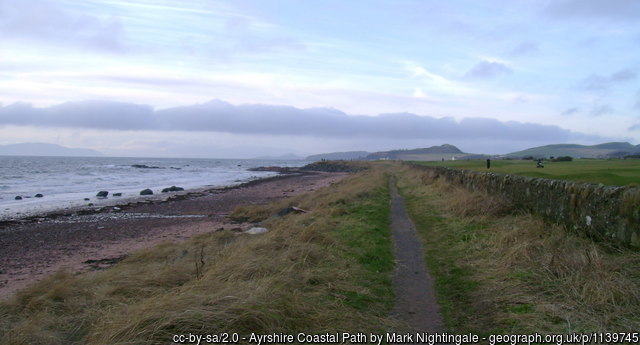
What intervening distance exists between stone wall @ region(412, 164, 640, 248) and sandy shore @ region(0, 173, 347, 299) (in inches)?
429

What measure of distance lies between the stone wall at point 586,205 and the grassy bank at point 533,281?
0.87 feet

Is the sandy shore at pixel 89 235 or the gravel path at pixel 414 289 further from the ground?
the gravel path at pixel 414 289

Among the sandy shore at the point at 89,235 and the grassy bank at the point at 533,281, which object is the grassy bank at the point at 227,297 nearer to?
the grassy bank at the point at 533,281

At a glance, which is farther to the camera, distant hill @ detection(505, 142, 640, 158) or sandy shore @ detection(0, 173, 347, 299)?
distant hill @ detection(505, 142, 640, 158)

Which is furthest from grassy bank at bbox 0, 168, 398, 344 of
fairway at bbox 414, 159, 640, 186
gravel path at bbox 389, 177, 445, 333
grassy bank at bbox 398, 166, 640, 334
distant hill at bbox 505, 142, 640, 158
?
distant hill at bbox 505, 142, 640, 158

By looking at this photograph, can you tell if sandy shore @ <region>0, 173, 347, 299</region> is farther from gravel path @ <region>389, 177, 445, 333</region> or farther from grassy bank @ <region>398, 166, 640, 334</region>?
grassy bank @ <region>398, 166, 640, 334</region>

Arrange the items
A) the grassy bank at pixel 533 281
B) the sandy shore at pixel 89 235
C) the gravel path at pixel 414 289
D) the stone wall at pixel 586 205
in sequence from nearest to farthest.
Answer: the grassy bank at pixel 533 281 < the gravel path at pixel 414 289 < the stone wall at pixel 586 205 < the sandy shore at pixel 89 235

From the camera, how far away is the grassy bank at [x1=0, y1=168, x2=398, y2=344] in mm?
4480

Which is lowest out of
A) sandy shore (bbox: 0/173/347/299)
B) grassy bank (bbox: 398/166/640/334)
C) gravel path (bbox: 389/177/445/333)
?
sandy shore (bbox: 0/173/347/299)

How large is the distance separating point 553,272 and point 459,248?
3.05 meters

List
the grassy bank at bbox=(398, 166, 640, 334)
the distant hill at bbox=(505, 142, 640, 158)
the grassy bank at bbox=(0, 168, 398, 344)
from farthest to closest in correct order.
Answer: the distant hill at bbox=(505, 142, 640, 158)
the grassy bank at bbox=(398, 166, 640, 334)
the grassy bank at bbox=(0, 168, 398, 344)

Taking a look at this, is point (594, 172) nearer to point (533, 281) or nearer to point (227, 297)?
point (533, 281)

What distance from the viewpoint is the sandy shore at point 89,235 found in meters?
11.4

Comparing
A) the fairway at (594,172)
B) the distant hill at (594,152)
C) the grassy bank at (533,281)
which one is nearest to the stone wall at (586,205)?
the grassy bank at (533,281)
